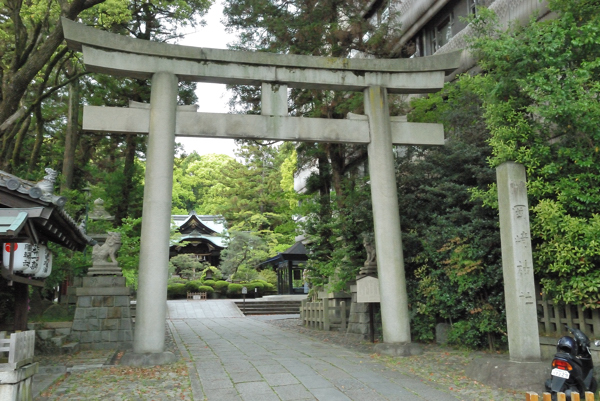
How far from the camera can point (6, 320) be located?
11.0 metres

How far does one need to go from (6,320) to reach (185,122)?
6218mm

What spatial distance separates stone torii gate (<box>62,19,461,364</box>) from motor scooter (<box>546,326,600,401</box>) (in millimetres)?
3783

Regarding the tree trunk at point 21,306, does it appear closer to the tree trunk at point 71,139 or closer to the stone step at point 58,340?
the stone step at point 58,340

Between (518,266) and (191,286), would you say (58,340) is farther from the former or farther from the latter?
(191,286)

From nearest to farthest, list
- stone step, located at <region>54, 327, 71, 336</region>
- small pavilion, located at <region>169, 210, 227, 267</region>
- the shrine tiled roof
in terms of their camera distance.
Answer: the shrine tiled roof → stone step, located at <region>54, 327, 71, 336</region> → small pavilion, located at <region>169, 210, 227, 267</region>

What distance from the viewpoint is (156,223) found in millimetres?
9070

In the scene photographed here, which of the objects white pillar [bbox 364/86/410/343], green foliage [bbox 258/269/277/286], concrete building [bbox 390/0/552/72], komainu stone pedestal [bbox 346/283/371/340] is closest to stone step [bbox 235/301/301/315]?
green foliage [bbox 258/269/277/286]

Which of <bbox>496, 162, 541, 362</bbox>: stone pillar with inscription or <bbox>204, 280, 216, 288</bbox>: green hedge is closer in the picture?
<bbox>496, 162, 541, 362</bbox>: stone pillar with inscription

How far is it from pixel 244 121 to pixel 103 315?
624 cm

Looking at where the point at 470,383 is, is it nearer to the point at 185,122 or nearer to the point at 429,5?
the point at 185,122

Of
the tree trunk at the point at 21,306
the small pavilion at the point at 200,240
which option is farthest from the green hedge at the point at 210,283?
the tree trunk at the point at 21,306

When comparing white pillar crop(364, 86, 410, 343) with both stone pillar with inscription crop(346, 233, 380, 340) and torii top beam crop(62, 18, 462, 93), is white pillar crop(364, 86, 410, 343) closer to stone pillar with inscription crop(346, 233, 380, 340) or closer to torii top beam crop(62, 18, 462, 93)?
torii top beam crop(62, 18, 462, 93)

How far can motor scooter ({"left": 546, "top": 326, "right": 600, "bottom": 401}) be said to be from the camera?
5707 mm

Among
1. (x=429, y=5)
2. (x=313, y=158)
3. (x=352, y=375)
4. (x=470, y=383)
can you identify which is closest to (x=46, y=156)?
(x=313, y=158)
